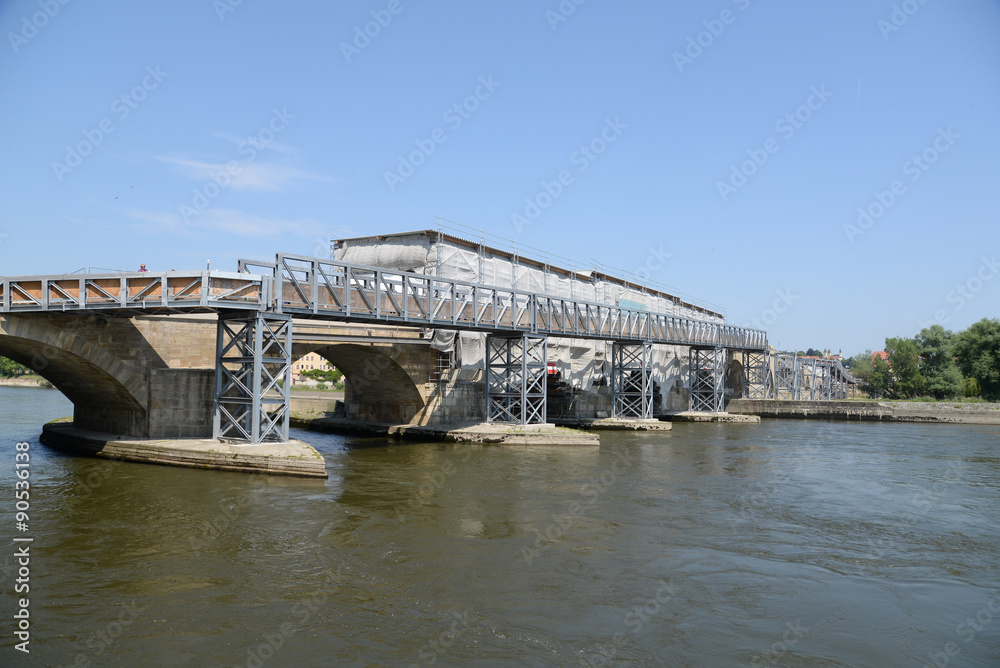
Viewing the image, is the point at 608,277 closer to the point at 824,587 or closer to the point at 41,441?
the point at 41,441

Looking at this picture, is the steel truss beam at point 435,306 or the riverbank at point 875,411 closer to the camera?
the steel truss beam at point 435,306

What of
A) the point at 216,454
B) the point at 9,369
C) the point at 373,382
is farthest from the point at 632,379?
the point at 9,369

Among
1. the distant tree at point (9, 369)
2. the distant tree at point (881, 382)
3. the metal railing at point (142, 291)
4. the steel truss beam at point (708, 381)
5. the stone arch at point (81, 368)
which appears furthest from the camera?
the distant tree at point (9, 369)

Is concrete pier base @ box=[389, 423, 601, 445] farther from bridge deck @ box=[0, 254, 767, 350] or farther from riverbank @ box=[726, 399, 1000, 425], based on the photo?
riverbank @ box=[726, 399, 1000, 425]

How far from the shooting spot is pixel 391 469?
77.9 feet

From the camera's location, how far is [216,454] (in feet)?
68.0

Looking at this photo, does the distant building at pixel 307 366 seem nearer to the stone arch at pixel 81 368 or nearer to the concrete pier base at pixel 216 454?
the stone arch at pixel 81 368

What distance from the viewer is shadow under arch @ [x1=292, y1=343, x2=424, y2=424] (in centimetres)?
3206

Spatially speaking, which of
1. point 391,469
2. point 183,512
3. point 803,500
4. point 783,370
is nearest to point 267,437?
point 391,469

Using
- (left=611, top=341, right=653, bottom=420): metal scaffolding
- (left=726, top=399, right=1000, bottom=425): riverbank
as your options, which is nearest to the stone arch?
(left=611, top=341, right=653, bottom=420): metal scaffolding

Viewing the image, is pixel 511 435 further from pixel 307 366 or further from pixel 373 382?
pixel 307 366

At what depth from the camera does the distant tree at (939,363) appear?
68.1 metres

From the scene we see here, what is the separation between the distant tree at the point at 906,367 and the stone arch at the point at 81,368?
7443 centimetres

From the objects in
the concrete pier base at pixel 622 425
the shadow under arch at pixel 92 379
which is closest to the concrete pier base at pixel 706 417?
the concrete pier base at pixel 622 425
